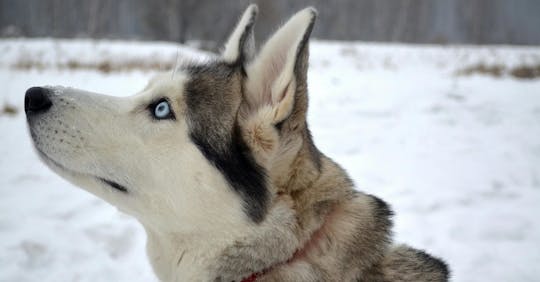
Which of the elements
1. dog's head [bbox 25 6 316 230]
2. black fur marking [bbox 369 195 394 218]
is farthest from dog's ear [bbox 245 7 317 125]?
black fur marking [bbox 369 195 394 218]

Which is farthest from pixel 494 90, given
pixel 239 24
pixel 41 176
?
pixel 41 176

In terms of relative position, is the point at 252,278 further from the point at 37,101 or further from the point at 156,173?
the point at 37,101

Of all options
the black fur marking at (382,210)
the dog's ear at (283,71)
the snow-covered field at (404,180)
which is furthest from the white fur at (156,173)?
the snow-covered field at (404,180)

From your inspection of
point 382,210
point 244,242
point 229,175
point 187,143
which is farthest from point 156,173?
point 382,210

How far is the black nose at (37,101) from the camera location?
1.80 m


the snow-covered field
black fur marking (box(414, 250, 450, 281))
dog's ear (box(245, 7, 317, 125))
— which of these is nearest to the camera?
dog's ear (box(245, 7, 317, 125))

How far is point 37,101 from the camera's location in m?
1.81

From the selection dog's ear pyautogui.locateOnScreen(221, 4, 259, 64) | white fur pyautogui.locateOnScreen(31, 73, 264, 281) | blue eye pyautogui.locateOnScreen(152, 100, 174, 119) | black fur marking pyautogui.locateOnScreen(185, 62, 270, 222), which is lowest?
white fur pyautogui.locateOnScreen(31, 73, 264, 281)

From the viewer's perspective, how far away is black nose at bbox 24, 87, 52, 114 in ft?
5.91

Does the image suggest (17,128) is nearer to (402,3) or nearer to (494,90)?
(494,90)

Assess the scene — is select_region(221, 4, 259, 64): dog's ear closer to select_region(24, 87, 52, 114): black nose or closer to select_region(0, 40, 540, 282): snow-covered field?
select_region(0, 40, 540, 282): snow-covered field

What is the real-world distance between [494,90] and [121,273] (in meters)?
8.25

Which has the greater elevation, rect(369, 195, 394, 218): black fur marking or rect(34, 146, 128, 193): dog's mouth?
rect(369, 195, 394, 218): black fur marking

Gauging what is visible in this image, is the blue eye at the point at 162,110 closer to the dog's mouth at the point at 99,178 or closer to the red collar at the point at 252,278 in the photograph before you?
the dog's mouth at the point at 99,178
